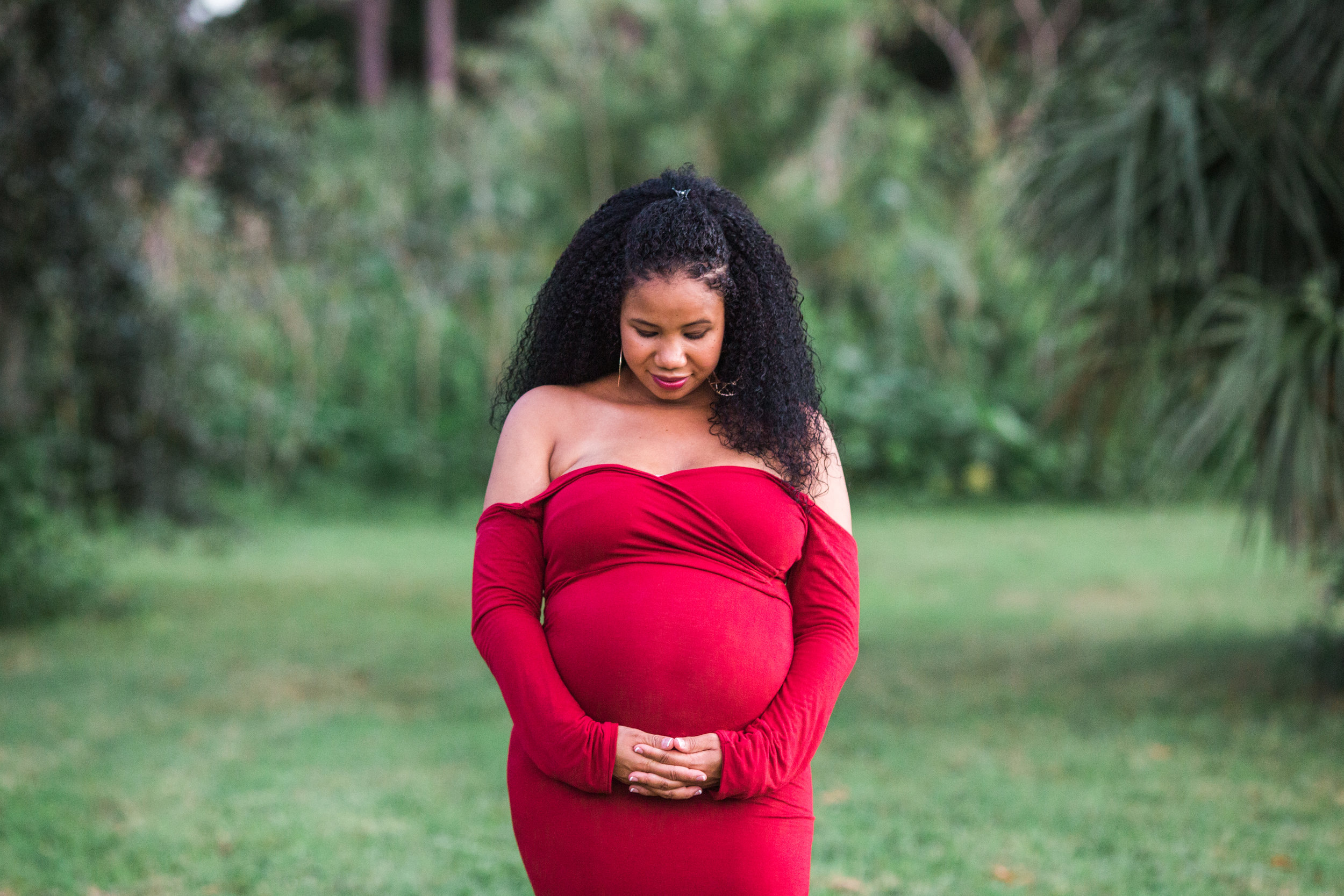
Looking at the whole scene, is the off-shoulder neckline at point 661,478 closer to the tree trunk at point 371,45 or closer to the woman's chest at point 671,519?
the woman's chest at point 671,519

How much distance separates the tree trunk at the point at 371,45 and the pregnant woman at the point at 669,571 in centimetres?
1782

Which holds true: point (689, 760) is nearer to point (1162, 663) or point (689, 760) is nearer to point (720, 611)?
point (720, 611)

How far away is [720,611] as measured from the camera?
212 cm

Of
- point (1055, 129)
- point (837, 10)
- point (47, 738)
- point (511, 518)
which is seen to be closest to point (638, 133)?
point (837, 10)

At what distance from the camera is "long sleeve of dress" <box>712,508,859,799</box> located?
205cm

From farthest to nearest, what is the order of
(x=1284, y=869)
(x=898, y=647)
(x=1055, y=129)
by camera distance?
(x=898, y=647) → (x=1055, y=129) → (x=1284, y=869)

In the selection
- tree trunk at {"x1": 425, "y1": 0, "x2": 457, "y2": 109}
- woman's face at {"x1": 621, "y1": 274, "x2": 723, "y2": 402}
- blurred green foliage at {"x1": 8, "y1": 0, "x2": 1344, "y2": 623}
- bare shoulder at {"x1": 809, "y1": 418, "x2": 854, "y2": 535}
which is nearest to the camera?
woman's face at {"x1": 621, "y1": 274, "x2": 723, "y2": 402}

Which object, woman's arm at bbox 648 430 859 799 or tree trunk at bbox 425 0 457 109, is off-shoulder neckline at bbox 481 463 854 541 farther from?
tree trunk at bbox 425 0 457 109

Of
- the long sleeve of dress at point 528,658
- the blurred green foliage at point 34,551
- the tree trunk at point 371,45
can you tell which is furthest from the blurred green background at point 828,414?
the tree trunk at point 371,45

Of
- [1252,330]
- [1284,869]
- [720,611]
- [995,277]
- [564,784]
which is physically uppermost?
[995,277]

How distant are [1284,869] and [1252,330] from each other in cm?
208

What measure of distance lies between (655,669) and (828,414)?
137 inches

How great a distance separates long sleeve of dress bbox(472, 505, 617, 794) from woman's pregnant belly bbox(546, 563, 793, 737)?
0.05 meters

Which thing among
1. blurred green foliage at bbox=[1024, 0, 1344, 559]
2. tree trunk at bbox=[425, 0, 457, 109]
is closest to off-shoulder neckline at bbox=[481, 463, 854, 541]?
blurred green foliage at bbox=[1024, 0, 1344, 559]
